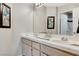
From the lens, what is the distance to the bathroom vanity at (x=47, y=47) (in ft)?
5.42

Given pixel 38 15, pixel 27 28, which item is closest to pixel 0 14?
pixel 27 28

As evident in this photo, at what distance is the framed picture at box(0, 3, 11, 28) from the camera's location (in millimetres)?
2610

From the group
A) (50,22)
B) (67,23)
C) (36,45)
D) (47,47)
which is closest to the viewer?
(47,47)

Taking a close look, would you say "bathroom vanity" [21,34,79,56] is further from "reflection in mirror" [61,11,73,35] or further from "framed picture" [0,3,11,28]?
"framed picture" [0,3,11,28]

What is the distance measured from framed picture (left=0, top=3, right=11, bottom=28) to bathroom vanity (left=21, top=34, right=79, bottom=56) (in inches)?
21.1

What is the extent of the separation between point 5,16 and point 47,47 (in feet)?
3.65

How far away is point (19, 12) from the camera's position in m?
3.21

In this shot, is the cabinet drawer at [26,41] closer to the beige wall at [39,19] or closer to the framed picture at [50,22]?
the beige wall at [39,19]

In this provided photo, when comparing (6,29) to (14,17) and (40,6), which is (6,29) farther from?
(40,6)

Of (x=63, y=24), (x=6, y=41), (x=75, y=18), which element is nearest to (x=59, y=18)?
(x=63, y=24)

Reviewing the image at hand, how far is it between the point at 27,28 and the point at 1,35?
29.8 inches

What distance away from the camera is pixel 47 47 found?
223cm

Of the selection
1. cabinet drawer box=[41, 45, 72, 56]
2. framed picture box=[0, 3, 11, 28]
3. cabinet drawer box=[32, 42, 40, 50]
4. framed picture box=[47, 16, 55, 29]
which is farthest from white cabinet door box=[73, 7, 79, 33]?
framed picture box=[0, 3, 11, 28]

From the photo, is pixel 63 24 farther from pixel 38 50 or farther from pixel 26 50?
pixel 26 50
